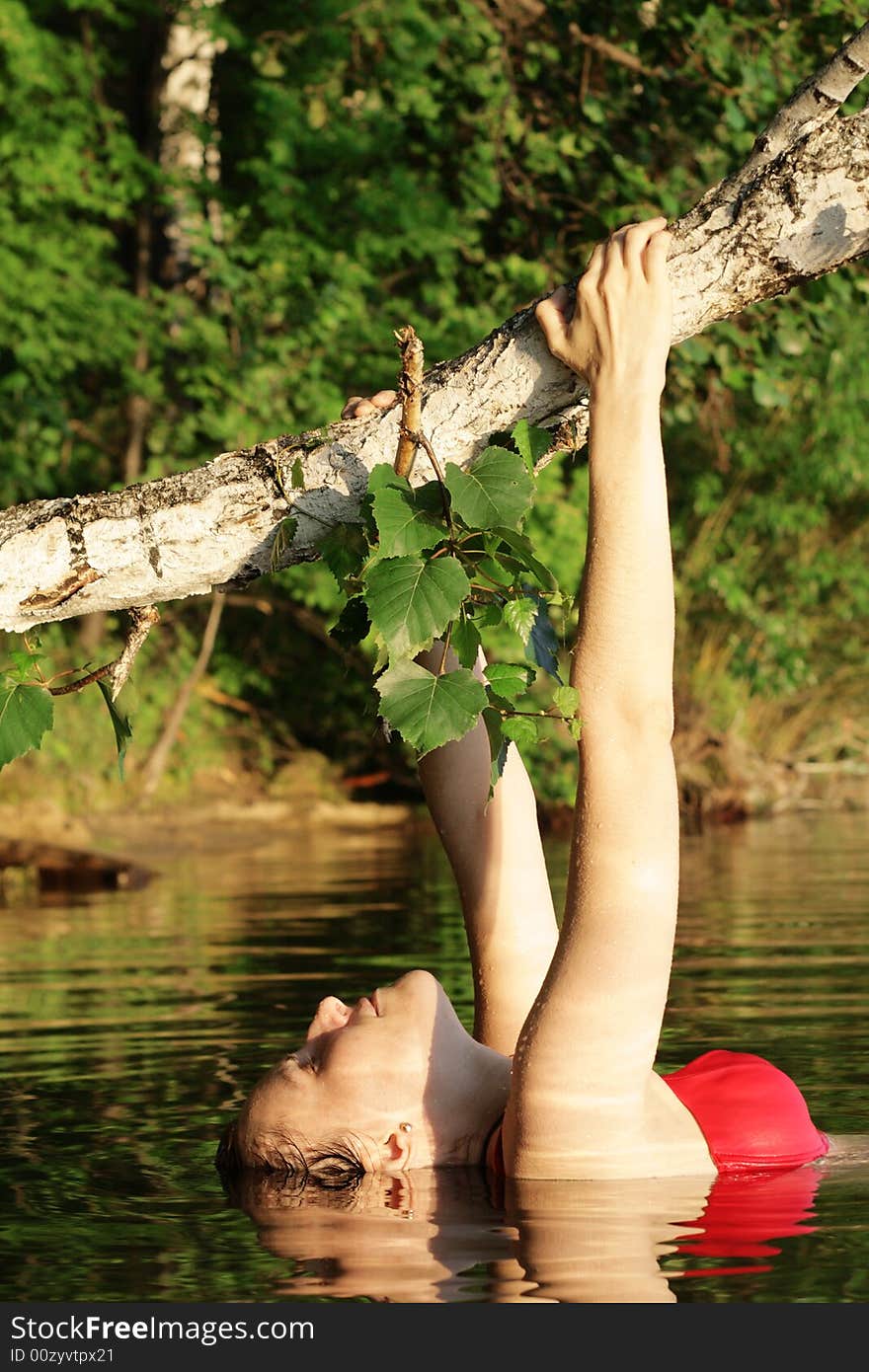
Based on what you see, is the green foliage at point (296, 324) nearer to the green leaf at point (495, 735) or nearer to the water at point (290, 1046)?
the water at point (290, 1046)

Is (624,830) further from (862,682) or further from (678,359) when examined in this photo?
(862,682)

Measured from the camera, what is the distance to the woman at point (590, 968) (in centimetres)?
380

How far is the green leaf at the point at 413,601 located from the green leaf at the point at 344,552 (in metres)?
0.21

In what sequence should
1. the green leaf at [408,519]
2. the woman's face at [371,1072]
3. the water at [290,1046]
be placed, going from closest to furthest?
the green leaf at [408,519], the water at [290,1046], the woman's face at [371,1072]

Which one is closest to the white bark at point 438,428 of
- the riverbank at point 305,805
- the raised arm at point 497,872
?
the raised arm at point 497,872

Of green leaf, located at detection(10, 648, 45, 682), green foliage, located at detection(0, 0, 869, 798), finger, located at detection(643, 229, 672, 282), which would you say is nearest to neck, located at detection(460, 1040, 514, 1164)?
green leaf, located at detection(10, 648, 45, 682)

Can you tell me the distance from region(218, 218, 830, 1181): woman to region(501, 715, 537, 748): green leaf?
16 cm

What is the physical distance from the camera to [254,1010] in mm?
8508

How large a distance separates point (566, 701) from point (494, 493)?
400mm

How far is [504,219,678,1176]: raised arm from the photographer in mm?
3779

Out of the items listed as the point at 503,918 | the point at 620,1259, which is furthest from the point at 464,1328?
the point at 503,918

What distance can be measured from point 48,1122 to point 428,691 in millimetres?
3003

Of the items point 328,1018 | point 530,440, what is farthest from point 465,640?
point 328,1018

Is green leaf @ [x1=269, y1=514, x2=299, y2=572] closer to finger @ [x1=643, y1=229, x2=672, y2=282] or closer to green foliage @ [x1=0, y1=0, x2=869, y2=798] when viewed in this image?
finger @ [x1=643, y1=229, x2=672, y2=282]
